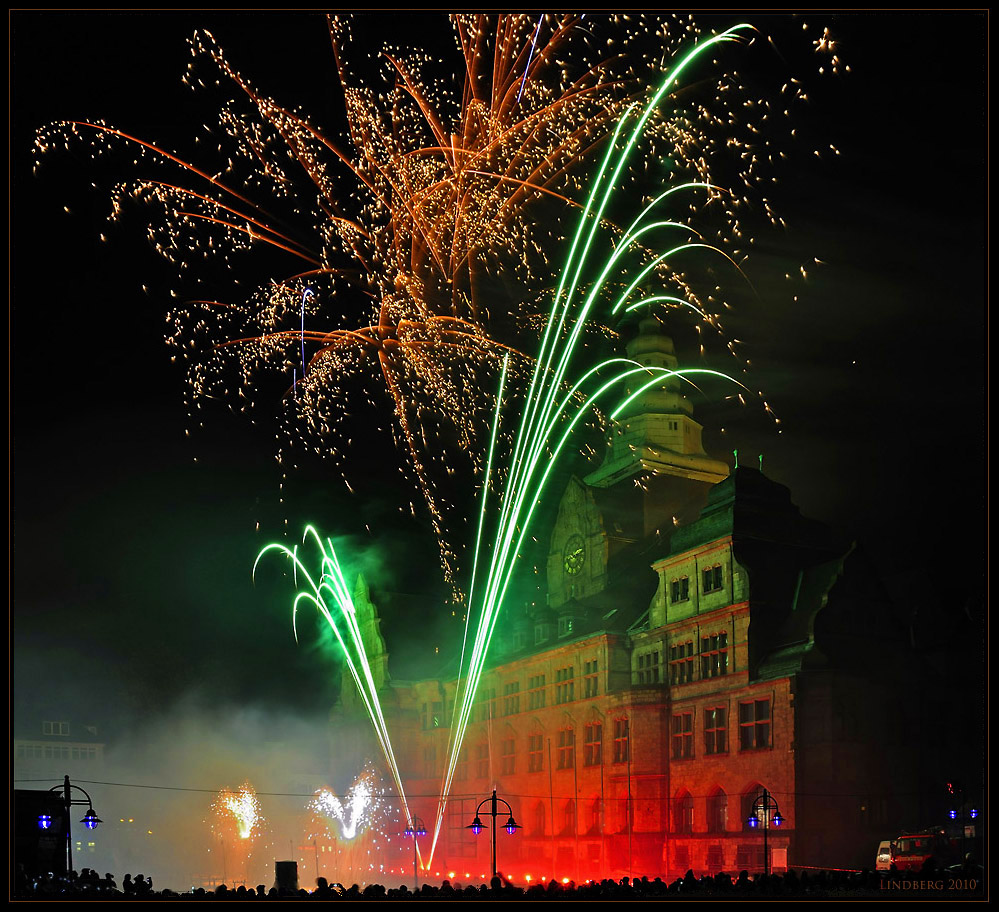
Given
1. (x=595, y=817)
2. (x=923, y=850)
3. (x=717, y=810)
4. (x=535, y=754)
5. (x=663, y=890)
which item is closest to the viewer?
(x=663, y=890)

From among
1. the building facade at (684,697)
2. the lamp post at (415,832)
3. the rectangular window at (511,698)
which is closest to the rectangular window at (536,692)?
the building facade at (684,697)

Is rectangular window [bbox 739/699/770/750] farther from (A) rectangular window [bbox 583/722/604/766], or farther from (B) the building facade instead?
(A) rectangular window [bbox 583/722/604/766]

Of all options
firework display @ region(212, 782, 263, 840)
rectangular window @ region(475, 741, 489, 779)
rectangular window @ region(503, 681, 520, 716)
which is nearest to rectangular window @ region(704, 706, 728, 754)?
rectangular window @ region(503, 681, 520, 716)

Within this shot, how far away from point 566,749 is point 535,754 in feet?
13.0

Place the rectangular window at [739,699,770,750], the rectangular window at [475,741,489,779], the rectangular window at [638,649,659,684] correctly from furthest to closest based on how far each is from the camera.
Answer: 1. the rectangular window at [475,741,489,779]
2. the rectangular window at [638,649,659,684]
3. the rectangular window at [739,699,770,750]

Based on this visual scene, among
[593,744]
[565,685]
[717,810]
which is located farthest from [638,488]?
[717,810]

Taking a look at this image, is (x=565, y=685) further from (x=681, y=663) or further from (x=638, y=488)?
(x=638, y=488)

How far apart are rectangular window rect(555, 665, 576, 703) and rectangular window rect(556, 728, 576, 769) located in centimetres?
A: 165

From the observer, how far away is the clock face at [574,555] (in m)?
74.5

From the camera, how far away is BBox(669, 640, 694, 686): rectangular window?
178 ft

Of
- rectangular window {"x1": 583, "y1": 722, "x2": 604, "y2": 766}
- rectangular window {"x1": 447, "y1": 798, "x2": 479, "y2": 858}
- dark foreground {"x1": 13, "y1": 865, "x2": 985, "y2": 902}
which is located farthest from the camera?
rectangular window {"x1": 447, "y1": 798, "x2": 479, "y2": 858}

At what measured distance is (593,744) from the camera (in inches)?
2393

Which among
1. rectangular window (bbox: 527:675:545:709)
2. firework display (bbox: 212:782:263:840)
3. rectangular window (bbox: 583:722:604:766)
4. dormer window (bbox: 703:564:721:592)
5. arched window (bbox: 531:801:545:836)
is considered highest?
dormer window (bbox: 703:564:721:592)

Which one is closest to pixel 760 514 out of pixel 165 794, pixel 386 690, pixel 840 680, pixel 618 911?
pixel 840 680
